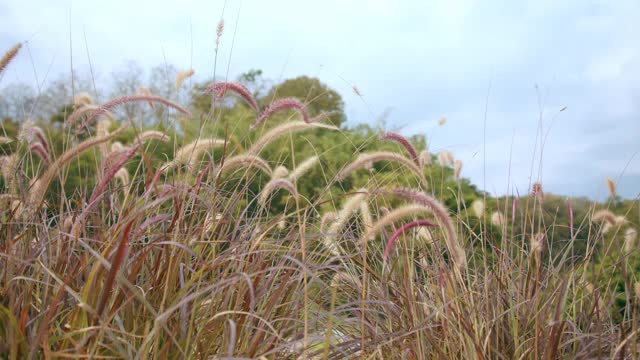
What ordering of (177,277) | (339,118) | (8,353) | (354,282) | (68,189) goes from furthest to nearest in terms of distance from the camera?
1. (339,118)
2. (68,189)
3. (354,282)
4. (177,277)
5. (8,353)

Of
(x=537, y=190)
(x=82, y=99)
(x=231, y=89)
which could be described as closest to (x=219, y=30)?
(x=231, y=89)

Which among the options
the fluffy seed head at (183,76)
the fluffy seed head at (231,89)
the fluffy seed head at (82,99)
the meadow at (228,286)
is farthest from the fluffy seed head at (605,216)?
→ the fluffy seed head at (82,99)

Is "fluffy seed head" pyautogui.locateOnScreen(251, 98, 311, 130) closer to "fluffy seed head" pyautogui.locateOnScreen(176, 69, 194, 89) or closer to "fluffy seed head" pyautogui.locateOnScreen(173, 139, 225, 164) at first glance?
"fluffy seed head" pyautogui.locateOnScreen(173, 139, 225, 164)

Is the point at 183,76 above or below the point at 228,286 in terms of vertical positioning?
above

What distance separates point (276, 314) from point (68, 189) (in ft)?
27.0

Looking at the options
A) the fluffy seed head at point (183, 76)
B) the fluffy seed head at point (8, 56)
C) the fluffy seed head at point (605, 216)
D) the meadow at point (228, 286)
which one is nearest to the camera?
the meadow at point (228, 286)

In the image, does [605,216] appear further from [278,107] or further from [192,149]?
[192,149]

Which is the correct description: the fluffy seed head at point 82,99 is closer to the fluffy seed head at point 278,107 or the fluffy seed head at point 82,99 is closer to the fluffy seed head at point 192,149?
the fluffy seed head at point 192,149

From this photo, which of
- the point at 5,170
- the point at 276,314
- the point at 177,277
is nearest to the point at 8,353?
the point at 177,277

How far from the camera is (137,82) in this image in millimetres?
24281

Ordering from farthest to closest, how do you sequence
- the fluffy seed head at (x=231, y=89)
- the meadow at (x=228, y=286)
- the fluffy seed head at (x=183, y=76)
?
1. the fluffy seed head at (x=183, y=76)
2. the fluffy seed head at (x=231, y=89)
3. the meadow at (x=228, y=286)

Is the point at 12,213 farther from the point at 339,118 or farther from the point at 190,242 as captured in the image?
the point at 339,118

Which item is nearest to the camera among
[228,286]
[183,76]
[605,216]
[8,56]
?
[228,286]

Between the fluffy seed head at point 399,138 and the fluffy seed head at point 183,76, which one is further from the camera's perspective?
the fluffy seed head at point 183,76
